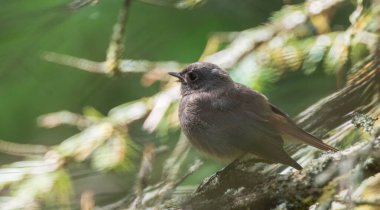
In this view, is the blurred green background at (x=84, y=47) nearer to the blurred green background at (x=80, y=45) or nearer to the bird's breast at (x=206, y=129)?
the blurred green background at (x=80, y=45)

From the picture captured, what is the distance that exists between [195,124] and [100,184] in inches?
39.2

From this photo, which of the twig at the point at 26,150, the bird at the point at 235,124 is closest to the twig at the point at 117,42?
the bird at the point at 235,124

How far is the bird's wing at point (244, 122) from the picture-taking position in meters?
3.05

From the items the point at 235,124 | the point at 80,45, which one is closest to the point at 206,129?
the point at 235,124

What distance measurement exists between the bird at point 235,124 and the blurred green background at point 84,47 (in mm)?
472

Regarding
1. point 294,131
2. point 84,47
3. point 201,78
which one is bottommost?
point 294,131

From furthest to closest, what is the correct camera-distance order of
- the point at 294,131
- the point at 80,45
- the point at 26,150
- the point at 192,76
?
the point at 80,45
the point at 192,76
the point at 26,150
the point at 294,131

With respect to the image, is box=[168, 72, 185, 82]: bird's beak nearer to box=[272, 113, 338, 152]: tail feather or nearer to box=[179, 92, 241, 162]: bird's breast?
box=[179, 92, 241, 162]: bird's breast

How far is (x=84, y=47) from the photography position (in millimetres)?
4836

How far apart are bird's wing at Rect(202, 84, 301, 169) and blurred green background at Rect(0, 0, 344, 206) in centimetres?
49

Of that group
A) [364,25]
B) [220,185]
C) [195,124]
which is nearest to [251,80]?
[195,124]

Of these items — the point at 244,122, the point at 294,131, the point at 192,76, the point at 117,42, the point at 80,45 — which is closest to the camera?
the point at 294,131

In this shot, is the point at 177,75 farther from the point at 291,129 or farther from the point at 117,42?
the point at 291,129

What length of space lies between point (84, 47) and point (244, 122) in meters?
2.00
